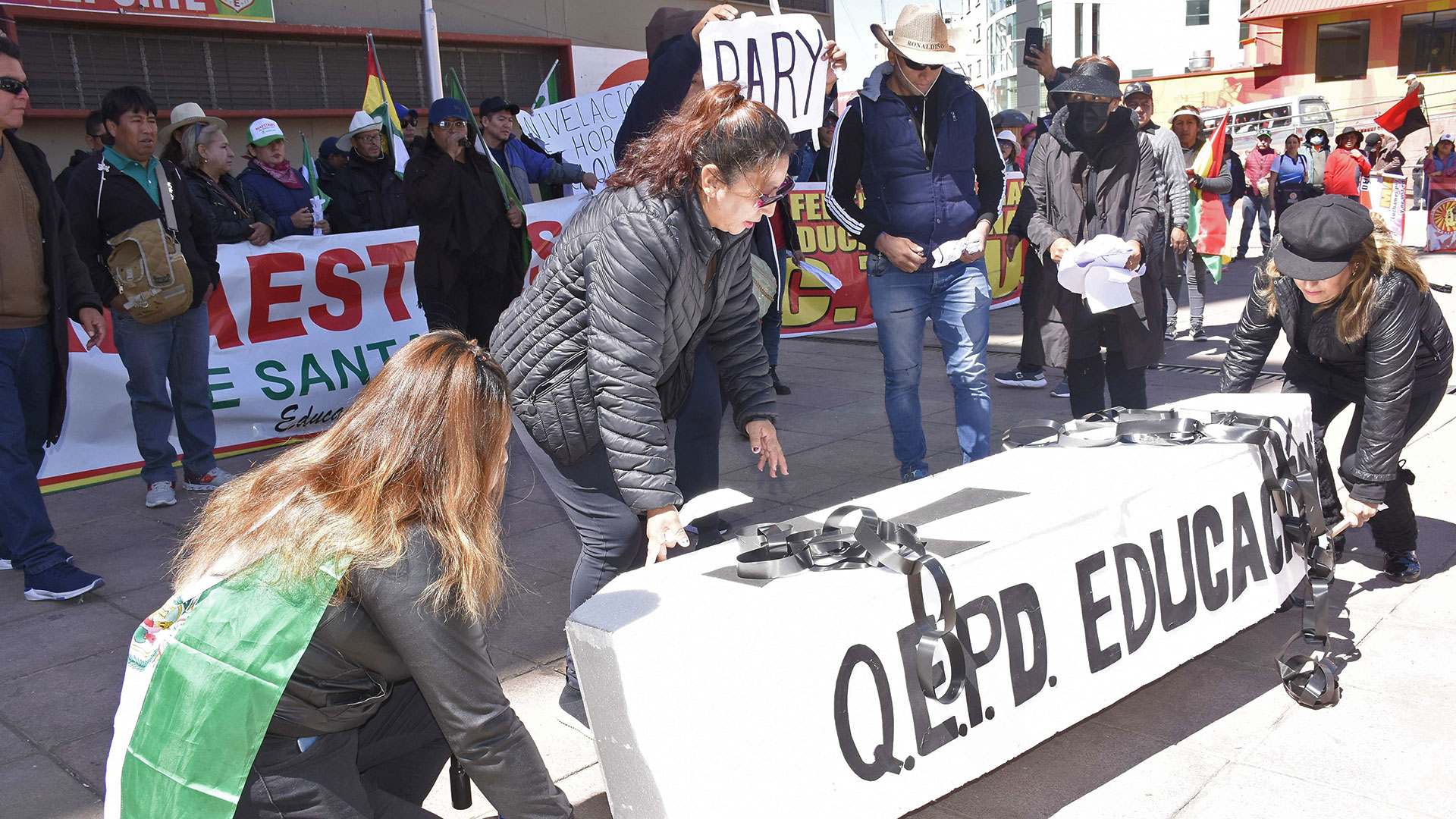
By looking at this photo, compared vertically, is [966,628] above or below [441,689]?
below

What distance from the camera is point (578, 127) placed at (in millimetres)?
9805

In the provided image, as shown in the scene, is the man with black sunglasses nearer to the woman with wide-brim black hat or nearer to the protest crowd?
the protest crowd

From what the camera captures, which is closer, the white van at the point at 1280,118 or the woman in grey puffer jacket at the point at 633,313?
the woman in grey puffer jacket at the point at 633,313

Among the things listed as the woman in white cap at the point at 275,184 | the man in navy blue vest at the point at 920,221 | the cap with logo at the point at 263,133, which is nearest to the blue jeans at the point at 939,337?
the man in navy blue vest at the point at 920,221

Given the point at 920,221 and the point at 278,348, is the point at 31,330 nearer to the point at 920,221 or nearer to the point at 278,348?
the point at 278,348

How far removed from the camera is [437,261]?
602cm

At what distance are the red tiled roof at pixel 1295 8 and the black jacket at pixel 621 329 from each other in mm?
43083

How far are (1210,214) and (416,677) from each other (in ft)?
28.6

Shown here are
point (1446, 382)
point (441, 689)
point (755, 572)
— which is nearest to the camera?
point (441, 689)

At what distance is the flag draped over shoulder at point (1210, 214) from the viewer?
885 centimetres

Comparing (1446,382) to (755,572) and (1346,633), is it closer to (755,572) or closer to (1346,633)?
(1346,633)

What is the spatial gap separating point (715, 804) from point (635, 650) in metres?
0.31

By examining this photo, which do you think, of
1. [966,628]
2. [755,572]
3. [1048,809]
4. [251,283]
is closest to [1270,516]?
[1048,809]

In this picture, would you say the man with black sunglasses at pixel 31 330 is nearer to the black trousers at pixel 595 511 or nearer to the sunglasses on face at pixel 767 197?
the black trousers at pixel 595 511
